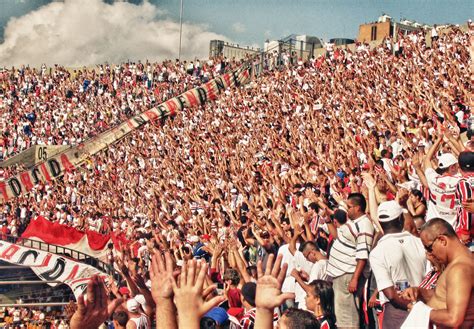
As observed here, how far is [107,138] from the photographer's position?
105ft

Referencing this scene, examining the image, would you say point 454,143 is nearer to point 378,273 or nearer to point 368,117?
point 378,273

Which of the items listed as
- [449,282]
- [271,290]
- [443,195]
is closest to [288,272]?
[443,195]

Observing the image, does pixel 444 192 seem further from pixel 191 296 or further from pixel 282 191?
pixel 282 191

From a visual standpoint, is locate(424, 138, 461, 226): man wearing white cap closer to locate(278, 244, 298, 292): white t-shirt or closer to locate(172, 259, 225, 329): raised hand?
locate(278, 244, 298, 292): white t-shirt

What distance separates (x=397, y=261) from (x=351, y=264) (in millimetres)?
1136

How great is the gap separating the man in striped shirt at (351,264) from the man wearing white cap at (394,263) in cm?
72

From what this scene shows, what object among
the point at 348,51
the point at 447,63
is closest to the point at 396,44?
the point at 348,51

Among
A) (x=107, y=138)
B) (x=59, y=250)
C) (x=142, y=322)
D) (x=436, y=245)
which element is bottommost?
(x=59, y=250)

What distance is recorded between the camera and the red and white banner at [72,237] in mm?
18734

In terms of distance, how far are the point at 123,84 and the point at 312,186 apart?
27021mm

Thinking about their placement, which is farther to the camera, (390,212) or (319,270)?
(319,270)

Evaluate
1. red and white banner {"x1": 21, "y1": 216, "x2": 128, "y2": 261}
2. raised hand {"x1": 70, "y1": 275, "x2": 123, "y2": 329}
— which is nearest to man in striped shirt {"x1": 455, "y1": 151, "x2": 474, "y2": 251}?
raised hand {"x1": 70, "y1": 275, "x2": 123, "y2": 329}

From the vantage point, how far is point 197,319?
10.2 feet

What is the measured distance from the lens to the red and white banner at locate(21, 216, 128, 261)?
61.5 ft
